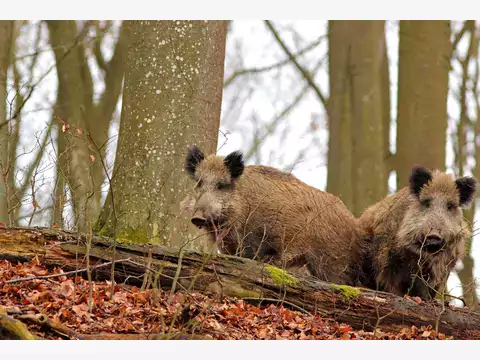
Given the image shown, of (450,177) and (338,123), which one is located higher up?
(338,123)

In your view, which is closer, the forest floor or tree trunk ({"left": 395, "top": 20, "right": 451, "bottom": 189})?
the forest floor

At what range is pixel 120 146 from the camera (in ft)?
34.3

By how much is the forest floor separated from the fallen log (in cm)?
15

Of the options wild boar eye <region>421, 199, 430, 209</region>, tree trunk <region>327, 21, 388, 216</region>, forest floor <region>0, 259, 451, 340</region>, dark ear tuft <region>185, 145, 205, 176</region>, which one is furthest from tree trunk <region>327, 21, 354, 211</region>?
forest floor <region>0, 259, 451, 340</region>

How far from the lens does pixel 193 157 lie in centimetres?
1009

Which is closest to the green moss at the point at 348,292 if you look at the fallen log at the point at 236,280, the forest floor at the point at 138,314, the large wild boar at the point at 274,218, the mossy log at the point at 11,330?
the fallen log at the point at 236,280

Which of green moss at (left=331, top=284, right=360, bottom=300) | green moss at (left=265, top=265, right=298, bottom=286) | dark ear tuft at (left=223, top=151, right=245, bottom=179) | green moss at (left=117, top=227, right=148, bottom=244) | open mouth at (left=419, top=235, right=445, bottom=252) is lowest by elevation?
green moss at (left=331, top=284, right=360, bottom=300)

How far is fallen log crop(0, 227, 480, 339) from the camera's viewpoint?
8.20 m

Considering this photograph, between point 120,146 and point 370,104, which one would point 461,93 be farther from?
point 120,146

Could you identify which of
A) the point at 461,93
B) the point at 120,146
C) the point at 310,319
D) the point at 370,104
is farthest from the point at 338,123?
the point at 310,319

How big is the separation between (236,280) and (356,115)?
8.32m

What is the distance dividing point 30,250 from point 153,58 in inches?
139

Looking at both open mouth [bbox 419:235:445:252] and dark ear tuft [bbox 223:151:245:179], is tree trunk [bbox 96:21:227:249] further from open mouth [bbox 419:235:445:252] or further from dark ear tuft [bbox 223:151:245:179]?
open mouth [bbox 419:235:445:252]

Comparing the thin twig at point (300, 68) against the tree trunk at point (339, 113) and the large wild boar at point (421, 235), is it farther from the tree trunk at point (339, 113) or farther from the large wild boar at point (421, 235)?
the large wild boar at point (421, 235)
